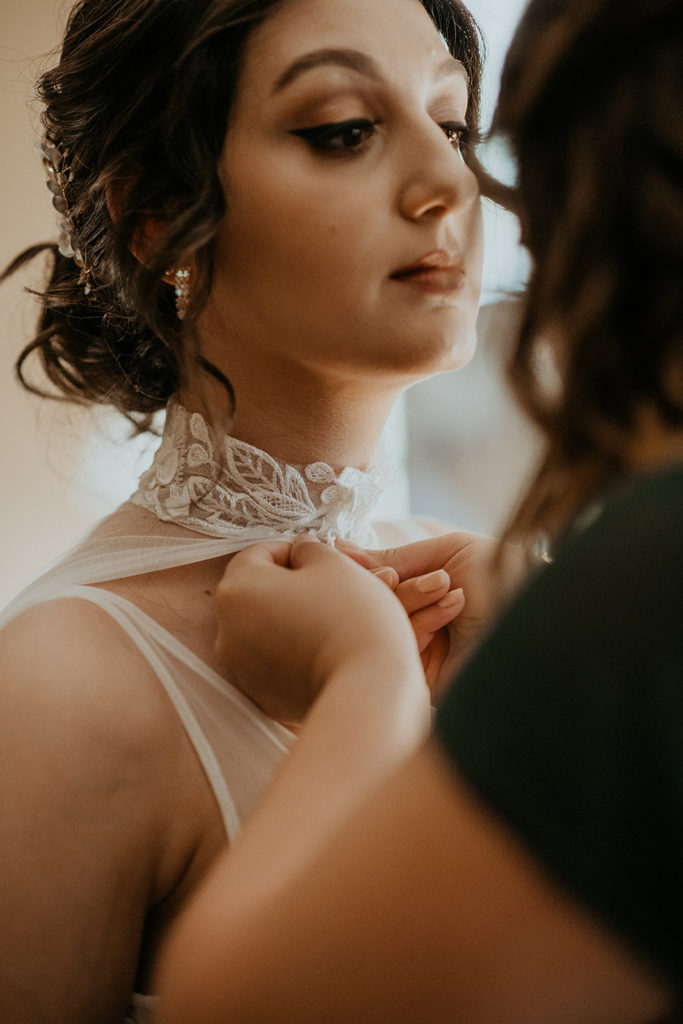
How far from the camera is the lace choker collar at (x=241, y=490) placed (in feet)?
3.33

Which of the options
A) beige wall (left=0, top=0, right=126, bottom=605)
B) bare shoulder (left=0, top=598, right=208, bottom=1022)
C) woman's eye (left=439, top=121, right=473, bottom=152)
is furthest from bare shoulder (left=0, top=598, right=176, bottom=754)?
beige wall (left=0, top=0, right=126, bottom=605)

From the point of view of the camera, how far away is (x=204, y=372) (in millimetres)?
1042

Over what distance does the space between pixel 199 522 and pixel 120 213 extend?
0.37 meters

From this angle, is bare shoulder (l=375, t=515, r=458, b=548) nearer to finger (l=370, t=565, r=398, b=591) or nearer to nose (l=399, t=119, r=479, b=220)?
finger (l=370, t=565, r=398, b=591)

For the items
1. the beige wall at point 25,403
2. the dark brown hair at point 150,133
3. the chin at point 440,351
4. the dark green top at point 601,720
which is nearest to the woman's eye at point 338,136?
the dark brown hair at point 150,133

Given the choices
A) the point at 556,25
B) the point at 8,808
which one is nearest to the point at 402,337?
the point at 556,25

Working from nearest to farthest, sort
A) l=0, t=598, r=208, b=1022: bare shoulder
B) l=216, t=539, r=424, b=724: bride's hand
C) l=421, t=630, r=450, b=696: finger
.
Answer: l=216, t=539, r=424, b=724: bride's hand, l=0, t=598, r=208, b=1022: bare shoulder, l=421, t=630, r=450, b=696: finger

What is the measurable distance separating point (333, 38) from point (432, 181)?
188 mm

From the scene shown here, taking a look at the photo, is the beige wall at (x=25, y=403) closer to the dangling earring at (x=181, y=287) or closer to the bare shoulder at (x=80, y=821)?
the dangling earring at (x=181, y=287)

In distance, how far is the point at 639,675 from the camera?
0.33 meters

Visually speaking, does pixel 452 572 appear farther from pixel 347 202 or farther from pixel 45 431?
pixel 45 431

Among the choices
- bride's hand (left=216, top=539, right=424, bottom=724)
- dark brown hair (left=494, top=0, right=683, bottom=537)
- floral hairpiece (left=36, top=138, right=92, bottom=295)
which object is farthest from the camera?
floral hairpiece (left=36, top=138, right=92, bottom=295)

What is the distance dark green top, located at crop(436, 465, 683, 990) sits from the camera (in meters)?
0.32

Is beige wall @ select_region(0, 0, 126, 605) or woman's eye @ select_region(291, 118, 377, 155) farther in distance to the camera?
beige wall @ select_region(0, 0, 126, 605)
